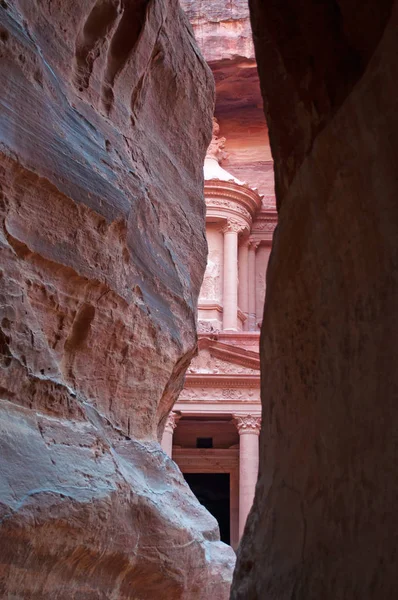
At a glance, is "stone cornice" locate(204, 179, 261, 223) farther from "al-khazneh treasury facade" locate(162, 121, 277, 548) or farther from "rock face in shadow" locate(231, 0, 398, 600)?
"rock face in shadow" locate(231, 0, 398, 600)

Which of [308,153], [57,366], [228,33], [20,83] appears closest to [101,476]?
[57,366]

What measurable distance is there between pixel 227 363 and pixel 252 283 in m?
7.47

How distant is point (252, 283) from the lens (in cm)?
2705

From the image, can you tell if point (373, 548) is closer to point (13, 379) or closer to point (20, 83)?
point (13, 379)

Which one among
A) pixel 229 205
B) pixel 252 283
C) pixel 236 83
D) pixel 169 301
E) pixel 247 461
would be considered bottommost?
pixel 247 461

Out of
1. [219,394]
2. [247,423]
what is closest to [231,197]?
[219,394]

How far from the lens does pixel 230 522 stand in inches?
826

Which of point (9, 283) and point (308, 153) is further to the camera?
point (9, 283)

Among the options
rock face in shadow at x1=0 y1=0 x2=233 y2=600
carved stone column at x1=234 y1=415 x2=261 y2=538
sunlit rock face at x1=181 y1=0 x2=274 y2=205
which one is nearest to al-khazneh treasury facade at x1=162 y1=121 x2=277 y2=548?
carved stone column at x1=234 y1=415 x2=261 y2=538

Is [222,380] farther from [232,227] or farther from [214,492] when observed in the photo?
[232,227]

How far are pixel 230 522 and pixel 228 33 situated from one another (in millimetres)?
17176

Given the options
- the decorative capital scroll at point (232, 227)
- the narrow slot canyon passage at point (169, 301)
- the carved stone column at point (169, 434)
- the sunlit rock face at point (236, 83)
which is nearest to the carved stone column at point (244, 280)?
the decorative capital scroll at point (232, 227)

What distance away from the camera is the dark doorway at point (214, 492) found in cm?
2273

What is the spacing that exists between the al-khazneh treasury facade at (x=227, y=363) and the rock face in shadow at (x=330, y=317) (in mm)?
17565
